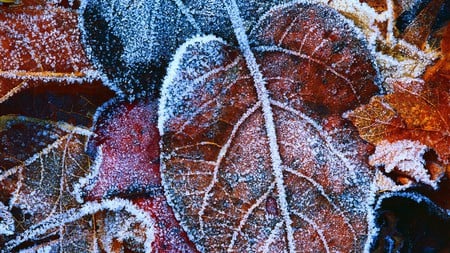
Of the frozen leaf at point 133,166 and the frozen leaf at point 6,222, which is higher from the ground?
the frozen leaf at point 133,166

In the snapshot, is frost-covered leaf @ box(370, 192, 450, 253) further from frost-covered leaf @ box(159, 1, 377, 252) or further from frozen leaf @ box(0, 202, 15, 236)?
frozen leaf @ box(0, 202, 15, 236)

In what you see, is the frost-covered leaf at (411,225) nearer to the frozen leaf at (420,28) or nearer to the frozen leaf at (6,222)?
the frozen leaf at (420,28)

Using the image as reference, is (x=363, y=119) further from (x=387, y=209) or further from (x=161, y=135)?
(x=161, y=135)

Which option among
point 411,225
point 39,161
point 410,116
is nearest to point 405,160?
point 410,116

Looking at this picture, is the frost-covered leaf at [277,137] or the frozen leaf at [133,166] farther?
the frozen leaf at [133,166]

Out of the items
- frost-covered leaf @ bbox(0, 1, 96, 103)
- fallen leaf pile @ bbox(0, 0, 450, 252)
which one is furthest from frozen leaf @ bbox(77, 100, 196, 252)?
frost-covered leaf @ bbox(0, 1, 96, 103)

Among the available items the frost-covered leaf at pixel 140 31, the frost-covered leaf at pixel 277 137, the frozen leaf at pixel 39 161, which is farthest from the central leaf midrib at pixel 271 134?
the frozen leaf at pixel 39 161

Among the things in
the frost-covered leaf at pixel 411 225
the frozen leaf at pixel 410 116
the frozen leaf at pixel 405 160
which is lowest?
the frost-covered leaf at pixel 411 225

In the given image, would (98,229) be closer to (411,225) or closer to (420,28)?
(411,225)
